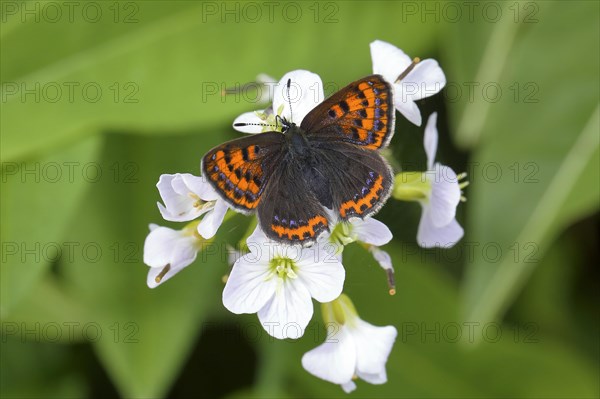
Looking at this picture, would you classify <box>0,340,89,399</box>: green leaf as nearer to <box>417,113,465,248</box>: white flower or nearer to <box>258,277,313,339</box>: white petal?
<box>258,277,313,339</box>: white petal

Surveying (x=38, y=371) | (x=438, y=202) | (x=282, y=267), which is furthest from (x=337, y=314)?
(x=38, y=371)

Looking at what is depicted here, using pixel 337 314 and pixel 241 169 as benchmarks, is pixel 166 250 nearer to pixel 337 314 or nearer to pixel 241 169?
pixel 241 169

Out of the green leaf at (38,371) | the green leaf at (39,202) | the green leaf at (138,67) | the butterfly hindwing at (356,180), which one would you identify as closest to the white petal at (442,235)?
the butterfly hindwing at (356,180)

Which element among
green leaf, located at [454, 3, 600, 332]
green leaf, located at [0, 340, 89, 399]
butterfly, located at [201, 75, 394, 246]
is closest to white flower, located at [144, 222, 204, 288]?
butterfly, located at [201, 75, 394, 246]

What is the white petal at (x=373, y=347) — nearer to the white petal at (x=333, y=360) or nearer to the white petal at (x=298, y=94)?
the white petal at (x=333, y=360)

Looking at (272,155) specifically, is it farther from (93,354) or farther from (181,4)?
(93,354)

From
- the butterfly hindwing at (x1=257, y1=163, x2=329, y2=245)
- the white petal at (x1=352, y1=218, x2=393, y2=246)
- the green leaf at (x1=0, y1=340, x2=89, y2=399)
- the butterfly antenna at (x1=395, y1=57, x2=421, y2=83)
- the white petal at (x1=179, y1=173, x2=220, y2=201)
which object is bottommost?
the green leaf at (x1=0, y1=340, x2=89, y2=399)
